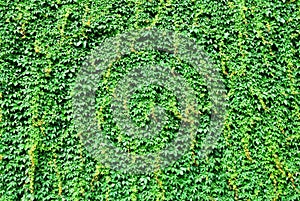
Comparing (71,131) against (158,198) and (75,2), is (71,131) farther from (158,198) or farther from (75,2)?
(75,2)

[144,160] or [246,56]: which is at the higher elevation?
[246,56]

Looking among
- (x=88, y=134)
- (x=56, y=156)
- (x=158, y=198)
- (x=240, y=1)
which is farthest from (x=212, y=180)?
(x=240, y=1)

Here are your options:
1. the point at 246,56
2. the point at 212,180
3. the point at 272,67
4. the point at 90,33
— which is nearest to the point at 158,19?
the point at 90,33

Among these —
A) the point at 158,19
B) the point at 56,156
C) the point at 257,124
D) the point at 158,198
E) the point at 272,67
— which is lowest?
the point at 158,198

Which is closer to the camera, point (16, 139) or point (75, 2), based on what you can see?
point (16, 139)

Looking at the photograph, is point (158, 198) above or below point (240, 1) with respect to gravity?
below

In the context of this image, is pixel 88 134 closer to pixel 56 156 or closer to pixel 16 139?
pixel 56 156
